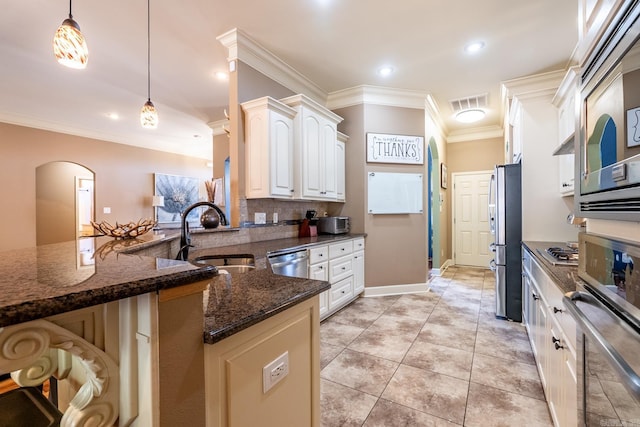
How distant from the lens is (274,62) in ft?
10.6

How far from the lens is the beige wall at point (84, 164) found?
4.51 meters

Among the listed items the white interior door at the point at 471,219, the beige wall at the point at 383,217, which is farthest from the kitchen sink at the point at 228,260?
the white interior door at the point at 471,219

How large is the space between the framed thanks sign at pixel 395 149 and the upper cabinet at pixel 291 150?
0.55 meters

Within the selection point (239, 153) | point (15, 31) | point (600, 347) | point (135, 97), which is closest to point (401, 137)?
point (239, 153)

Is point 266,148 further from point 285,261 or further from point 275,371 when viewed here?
point 275,371

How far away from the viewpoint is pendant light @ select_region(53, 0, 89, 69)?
5.20ft

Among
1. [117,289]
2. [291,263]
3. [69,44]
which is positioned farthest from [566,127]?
[69,44]

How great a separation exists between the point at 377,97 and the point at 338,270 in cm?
259

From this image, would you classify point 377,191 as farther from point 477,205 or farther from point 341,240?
point 477,205

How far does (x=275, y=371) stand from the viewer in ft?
2.83

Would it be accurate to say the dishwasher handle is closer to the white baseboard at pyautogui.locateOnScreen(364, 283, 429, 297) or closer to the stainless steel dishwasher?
the stainless steel dishwasher

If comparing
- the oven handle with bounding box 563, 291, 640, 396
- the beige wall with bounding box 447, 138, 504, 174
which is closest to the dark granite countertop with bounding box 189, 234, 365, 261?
the oven handle with bounding box 563, 291, 640, 396

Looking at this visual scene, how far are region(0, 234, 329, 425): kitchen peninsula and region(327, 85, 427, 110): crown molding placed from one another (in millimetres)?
3941

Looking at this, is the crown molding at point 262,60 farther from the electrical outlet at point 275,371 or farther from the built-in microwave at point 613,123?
the electrical outlet at point 275,371
